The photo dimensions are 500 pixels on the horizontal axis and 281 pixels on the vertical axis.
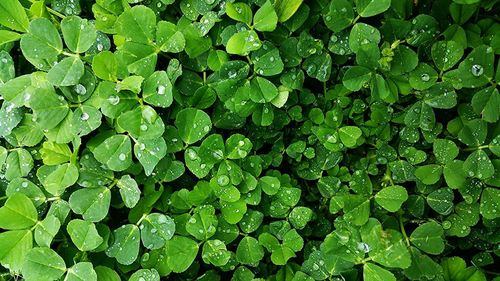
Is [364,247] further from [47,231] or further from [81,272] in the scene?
[47,231]

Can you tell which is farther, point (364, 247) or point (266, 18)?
point (364, 247)

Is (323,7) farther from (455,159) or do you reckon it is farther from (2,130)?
(2,130)

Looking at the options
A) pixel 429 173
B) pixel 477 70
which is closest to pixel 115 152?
pixel 429 173

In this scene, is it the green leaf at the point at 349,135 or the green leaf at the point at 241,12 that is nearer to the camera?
the green leaf at the point at 241,12

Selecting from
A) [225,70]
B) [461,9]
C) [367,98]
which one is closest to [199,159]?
[225,70]

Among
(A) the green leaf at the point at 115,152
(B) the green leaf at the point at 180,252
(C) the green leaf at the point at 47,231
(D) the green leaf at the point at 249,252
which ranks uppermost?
(A) the green leaf at the point at 115,152

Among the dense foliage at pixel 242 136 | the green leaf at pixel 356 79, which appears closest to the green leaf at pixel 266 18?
the dense foliage at pixel 242 136

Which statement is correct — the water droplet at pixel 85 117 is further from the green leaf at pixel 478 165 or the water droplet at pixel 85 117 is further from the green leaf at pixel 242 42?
the green leaf at pixel 478 165

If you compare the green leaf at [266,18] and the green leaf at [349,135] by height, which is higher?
the green leaf at [266,18]
